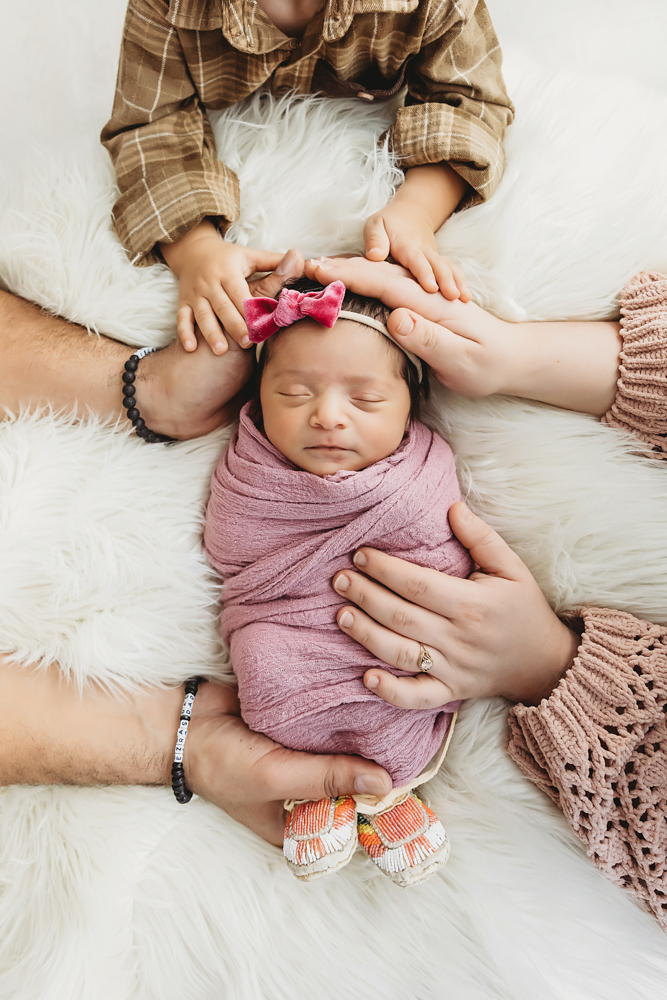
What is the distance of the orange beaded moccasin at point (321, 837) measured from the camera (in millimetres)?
886

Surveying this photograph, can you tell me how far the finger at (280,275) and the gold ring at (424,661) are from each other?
607mm

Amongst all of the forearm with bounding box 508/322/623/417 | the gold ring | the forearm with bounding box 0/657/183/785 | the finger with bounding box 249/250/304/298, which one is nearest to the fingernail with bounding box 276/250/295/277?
the finger with bounding box 249/250/304/298

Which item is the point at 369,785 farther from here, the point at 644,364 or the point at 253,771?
the point at 644,364

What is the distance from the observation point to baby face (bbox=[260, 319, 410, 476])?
3.04 feet

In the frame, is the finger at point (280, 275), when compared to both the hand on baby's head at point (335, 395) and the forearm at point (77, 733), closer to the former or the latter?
the hand on baby's head at point (335, 395)

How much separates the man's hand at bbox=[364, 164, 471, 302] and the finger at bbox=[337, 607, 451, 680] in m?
0.51

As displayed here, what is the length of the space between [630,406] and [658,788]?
0.56m

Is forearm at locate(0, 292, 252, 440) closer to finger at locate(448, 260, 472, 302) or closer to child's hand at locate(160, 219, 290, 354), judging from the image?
child's hand at locate(160, 219, 290, 354)

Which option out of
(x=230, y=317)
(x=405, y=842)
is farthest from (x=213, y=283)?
(x=405, y=842)

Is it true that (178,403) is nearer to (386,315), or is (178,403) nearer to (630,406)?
(386,315)

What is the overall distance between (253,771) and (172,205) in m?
0.91

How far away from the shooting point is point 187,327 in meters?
→ 1.02

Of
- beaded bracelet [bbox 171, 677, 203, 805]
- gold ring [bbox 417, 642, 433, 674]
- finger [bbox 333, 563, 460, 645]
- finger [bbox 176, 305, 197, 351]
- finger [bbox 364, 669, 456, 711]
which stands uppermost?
finger [bbox 176, 305, 197, 351]

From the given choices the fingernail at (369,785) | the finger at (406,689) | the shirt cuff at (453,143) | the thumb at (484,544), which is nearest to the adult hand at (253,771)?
the fingernail at (369,785)
